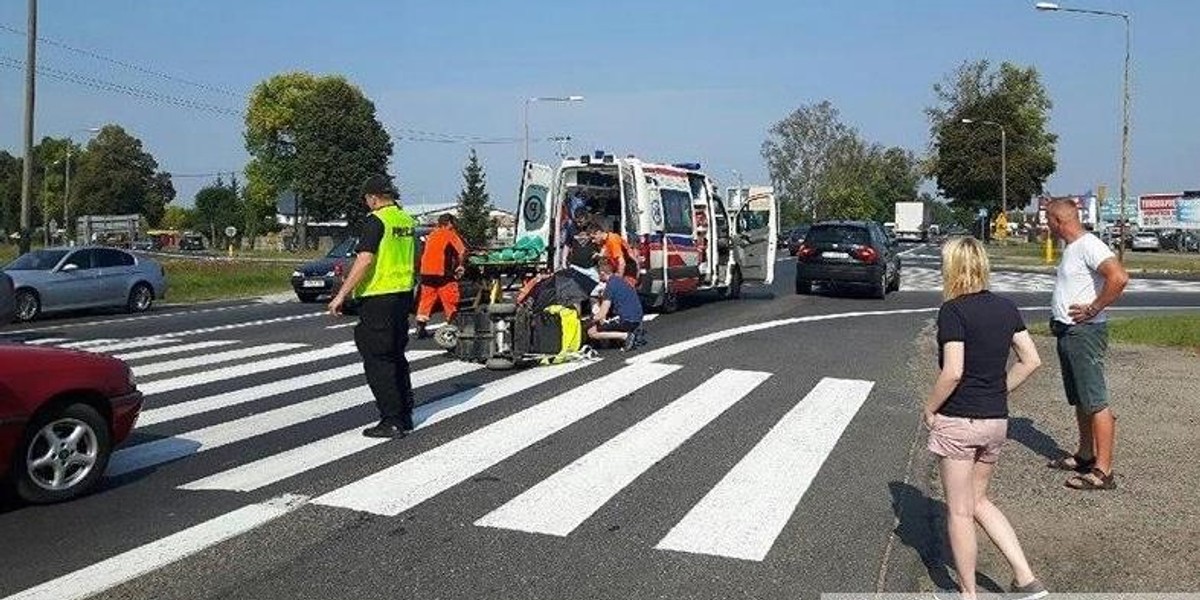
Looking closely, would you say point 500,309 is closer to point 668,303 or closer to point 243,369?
point 243,369

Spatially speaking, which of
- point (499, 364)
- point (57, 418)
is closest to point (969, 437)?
point (57, 418)

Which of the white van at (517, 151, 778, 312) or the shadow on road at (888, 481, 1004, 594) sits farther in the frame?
the white van at (517, 151, 778, 312)

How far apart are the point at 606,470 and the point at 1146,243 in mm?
72102

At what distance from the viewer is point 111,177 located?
366 feet

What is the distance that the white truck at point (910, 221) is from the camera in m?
89.4

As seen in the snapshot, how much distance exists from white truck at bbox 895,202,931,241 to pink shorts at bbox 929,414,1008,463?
→ 8724 centimetres

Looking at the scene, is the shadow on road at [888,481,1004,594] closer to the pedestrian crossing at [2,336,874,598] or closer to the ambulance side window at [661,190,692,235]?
the pedestrian crossing at [2,336,874,598]

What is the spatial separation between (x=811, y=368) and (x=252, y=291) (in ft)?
71.1

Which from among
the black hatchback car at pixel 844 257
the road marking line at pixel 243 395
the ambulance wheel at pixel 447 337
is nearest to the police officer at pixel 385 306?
the road marking line at pixel 243 395

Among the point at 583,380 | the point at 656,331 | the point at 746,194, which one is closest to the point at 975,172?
the point at 746,194

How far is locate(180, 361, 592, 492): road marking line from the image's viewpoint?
22.6 feet

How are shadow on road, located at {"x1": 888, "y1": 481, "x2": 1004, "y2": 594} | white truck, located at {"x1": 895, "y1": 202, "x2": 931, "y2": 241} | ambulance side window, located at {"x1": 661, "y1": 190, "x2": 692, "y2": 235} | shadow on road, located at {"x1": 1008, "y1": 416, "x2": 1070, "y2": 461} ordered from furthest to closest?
white truck, located at {"x1": 895, "y1": 202, "x2": 931, "y2": 241} → ambulance side window, located at {"x1": 661, "y1": 190, "x2": 692, "y2": 235} → shadow on road, located at {"x1": 1008, "y1": 416, "x2": 1070, "y2": 461} → shadow on road, located at {"x1": 888, "y1": 481, "x2": 1004, "y2": 594}

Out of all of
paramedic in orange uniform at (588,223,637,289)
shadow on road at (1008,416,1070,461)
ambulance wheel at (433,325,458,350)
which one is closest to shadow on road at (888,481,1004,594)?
shadow on road at (1008,416,1070,461)

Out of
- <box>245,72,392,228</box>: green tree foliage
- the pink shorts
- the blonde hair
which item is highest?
<box>245,72,392,228</box>: green tree foliage
